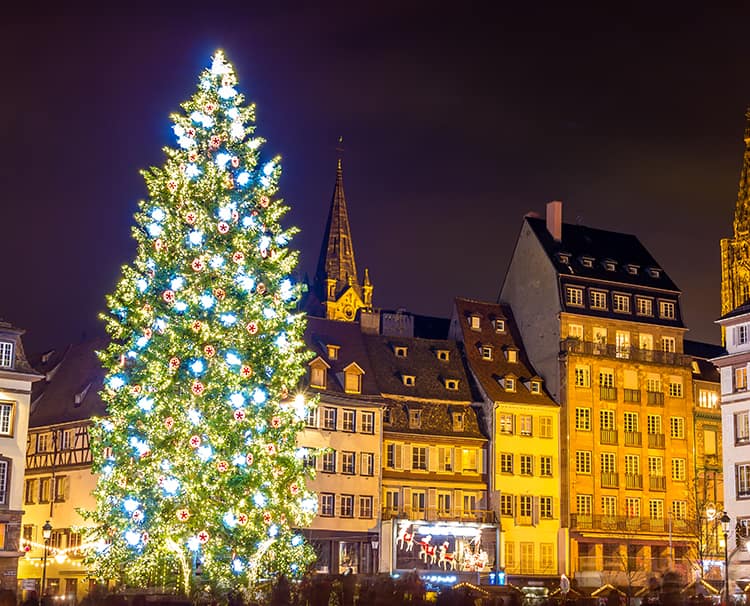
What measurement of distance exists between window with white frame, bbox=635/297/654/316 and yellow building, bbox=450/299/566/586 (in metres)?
8.63

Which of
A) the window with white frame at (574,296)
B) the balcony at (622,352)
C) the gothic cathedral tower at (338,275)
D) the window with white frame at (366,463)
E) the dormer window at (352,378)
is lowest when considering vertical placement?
the window with white frame at (366,463)

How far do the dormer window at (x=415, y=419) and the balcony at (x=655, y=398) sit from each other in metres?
15.4

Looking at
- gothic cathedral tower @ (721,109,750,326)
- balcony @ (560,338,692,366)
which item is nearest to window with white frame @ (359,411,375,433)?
balcony @ (560,338,692,366)

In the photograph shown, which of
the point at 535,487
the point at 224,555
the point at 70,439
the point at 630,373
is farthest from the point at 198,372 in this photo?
the point at 630,373

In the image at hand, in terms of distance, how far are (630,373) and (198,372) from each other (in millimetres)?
44802

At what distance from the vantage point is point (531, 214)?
84.2 meters

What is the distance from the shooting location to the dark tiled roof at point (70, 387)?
7144 cm

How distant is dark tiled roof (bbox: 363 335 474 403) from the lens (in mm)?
75062

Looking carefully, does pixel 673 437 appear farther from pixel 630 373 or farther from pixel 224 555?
pixel 224 555

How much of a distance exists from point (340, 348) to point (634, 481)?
64.6 ft

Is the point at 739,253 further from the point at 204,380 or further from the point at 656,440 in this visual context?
the point at 204,380

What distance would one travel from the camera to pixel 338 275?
15025 centimetres

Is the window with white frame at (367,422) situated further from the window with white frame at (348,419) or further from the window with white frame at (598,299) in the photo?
the window with white frame at (598,299)

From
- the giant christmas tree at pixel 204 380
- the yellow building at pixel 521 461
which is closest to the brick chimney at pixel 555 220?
the yellow building at pixel 521 461
